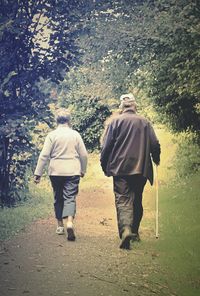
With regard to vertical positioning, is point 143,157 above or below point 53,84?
below

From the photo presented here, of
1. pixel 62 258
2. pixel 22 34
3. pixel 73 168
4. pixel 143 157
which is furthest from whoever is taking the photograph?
pixel 22 34

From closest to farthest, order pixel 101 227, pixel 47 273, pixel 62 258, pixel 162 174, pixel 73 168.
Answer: pixel 47 273 → pixel 62 258 → pixel 73 168 → pixel 101 227 → pixel 162 174

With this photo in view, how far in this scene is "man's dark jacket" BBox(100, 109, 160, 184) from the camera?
698 cm

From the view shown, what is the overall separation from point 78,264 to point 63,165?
221 centimetres

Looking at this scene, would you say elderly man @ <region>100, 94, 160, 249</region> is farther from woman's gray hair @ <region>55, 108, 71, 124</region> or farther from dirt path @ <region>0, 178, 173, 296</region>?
woman's gray hair @ <region>55, 108, 71, 124</region>

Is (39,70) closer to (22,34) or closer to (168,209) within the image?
(22,34)

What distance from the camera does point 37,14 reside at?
32.1 feet

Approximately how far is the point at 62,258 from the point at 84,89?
19211mm

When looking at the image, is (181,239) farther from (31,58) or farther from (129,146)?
(31,58)

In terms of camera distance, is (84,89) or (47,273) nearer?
(47,273)

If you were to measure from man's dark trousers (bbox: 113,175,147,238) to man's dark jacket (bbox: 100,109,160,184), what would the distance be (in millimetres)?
142

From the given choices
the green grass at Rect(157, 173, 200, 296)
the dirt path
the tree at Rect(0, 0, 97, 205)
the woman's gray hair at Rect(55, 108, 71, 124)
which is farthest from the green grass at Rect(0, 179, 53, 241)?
the green grass at Rect(157, 173, 200, 296)

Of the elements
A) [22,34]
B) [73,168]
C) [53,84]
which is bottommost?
[73,168]

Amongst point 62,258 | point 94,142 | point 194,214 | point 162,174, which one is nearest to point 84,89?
point 94,142
